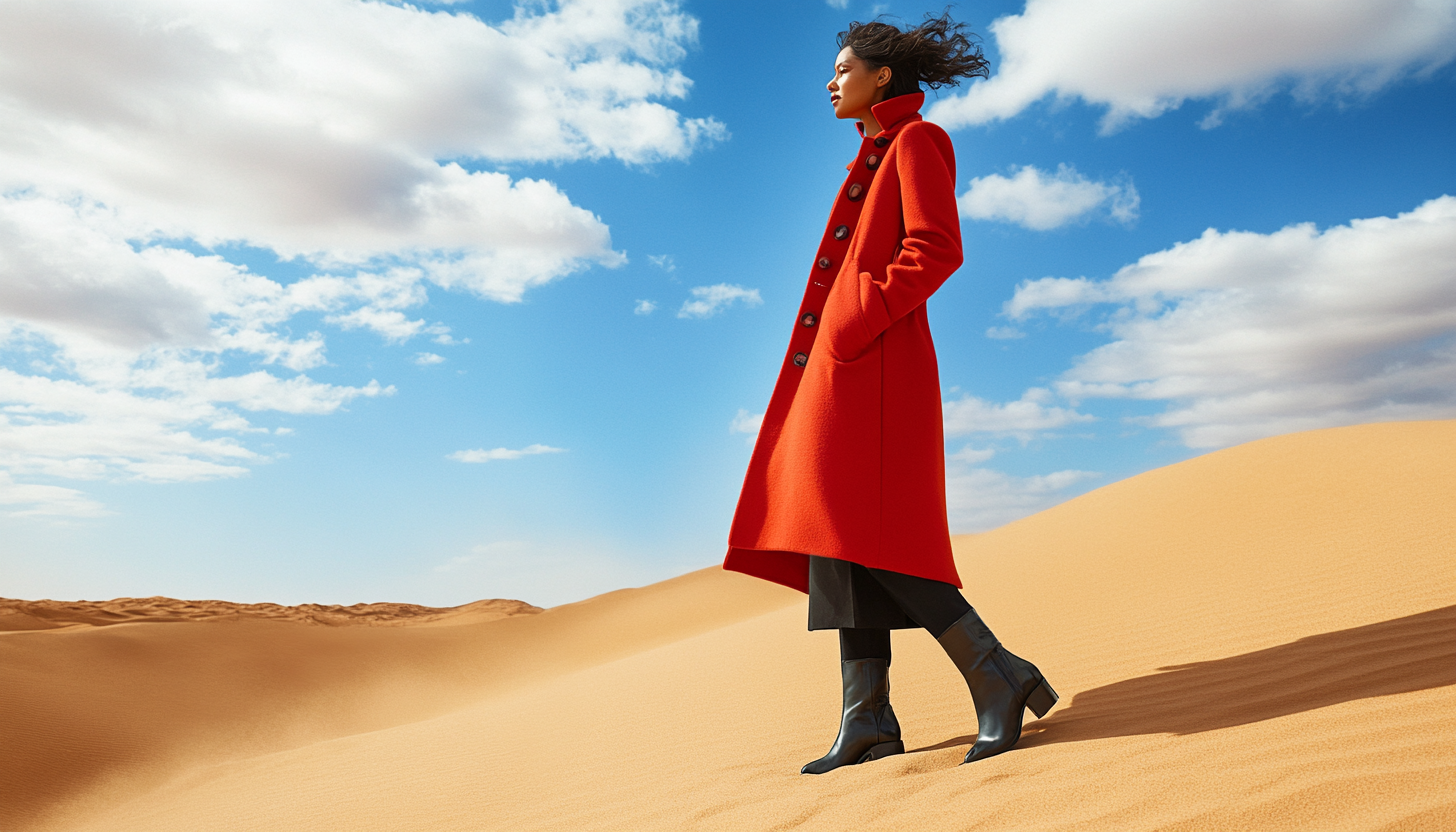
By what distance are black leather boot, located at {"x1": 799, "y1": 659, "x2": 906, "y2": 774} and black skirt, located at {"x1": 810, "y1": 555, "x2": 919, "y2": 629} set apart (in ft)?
0.54

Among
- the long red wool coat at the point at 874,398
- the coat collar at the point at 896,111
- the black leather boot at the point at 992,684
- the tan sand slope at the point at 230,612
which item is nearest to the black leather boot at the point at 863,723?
the black leather boot at the point at 992,684

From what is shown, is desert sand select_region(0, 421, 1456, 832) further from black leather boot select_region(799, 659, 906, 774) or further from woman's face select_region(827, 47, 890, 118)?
woman's face select_region(827, 47, 890, 118)

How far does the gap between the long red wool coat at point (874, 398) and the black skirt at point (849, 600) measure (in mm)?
109

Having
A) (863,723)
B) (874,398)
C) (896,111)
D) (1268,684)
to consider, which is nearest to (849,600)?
(863,723)

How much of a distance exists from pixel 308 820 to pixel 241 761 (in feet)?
10.1

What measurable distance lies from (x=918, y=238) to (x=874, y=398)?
527 millimetres

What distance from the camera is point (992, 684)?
257cm

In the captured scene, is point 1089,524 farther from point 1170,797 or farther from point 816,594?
point 1170,797

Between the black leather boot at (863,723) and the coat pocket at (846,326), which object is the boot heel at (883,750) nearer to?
the black leather boot at (863,723)

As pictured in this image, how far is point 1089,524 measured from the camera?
316 inches

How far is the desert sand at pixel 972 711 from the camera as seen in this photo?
6.70 feet

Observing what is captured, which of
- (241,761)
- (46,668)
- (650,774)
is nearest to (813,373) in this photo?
(650,774)

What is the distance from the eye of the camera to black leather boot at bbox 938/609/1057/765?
2521mm

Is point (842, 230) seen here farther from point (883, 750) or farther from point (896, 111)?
point (883, 750)
